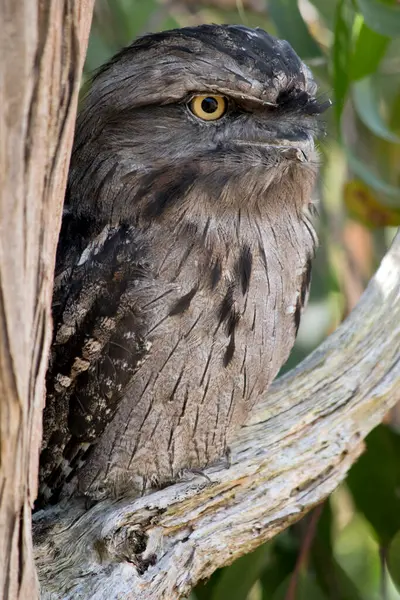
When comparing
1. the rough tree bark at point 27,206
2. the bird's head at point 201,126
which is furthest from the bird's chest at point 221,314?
the rough tree bark at point 27,206

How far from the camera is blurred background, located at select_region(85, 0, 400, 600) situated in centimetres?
262

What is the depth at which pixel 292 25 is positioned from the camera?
2807 mm

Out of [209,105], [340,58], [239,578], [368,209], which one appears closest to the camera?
[209,105]

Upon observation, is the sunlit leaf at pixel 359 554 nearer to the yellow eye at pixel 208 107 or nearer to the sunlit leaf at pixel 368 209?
the sunlit leaf at pixel 368 209

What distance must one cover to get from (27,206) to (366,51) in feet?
5.47

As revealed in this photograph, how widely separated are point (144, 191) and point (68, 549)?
83 cm

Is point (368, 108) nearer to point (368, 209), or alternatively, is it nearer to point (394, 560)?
point (368, 209)

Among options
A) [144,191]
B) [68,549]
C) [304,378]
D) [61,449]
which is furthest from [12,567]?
[304,378]

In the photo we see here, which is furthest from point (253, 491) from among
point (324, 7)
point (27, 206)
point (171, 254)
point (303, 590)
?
point (324, 7)

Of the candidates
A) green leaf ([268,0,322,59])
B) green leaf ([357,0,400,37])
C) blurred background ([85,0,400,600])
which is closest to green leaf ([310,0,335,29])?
blurred background ([85,0,400,600])

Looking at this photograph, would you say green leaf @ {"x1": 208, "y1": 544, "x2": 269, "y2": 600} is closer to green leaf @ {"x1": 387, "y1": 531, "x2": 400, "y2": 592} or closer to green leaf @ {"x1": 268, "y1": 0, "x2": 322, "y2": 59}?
green leaf @ {"x1": 387, "y1": 531, "x2": 400, "y2": 592}

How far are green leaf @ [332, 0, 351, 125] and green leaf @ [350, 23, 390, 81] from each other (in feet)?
0.18

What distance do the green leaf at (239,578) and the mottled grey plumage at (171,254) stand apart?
662mm

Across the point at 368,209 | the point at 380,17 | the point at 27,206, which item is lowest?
the point at 27,206
